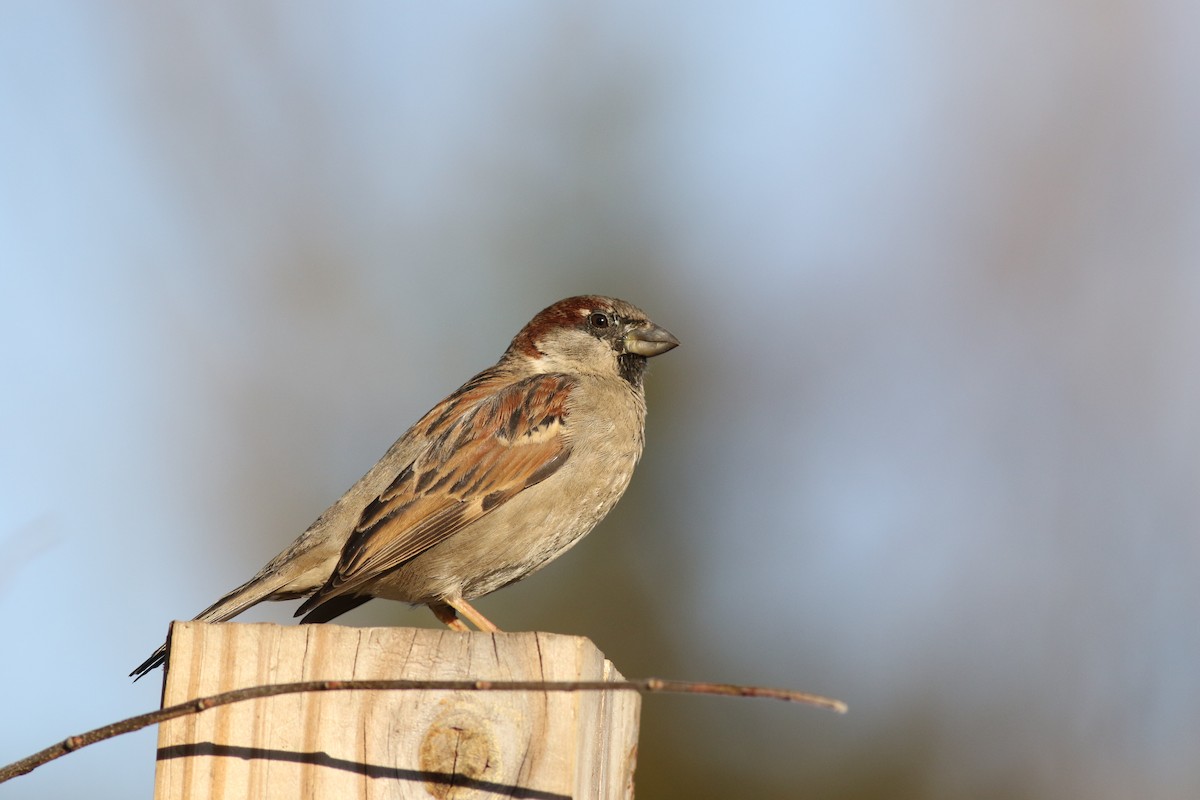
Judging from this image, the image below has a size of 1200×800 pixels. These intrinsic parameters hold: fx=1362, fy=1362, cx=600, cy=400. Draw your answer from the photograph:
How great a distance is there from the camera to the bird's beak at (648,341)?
4.67 metres

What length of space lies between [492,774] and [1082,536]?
4.50 metres

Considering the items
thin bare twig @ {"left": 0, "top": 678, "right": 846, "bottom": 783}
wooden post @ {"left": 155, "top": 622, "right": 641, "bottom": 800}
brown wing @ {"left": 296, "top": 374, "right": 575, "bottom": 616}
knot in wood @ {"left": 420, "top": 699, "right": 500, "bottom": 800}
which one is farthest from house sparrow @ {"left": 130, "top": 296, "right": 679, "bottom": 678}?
thin bare twig @ {"left": 0, "top": 678, "right": 846, "bottom": 783}

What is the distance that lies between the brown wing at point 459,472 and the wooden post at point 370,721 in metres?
1.57

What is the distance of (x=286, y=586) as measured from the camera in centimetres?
374

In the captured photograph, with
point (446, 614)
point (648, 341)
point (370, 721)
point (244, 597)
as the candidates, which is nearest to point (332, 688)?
point (370, 721)

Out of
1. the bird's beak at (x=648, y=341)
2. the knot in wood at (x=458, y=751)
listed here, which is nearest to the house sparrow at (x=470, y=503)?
the bird's beak at (x=648, y=341)

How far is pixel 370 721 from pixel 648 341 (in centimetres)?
279

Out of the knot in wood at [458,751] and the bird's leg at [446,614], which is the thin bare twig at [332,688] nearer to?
the knot in wood at [458,751]

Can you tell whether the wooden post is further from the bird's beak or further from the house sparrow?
the bird's beak

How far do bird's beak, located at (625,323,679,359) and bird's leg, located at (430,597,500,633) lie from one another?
3.65 ft

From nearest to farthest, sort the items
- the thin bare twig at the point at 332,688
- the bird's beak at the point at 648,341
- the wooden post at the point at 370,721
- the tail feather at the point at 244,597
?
the thin bare twig at the point at 332,688
the wooden post at the point at 370,721
the tail feather at the point at 244,597
the bird's beak at the point at 648,341

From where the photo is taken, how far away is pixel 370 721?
2.03m

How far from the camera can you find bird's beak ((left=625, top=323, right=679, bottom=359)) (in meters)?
4.67

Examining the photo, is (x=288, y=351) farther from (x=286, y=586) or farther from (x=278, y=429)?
(x=286, y=586)
